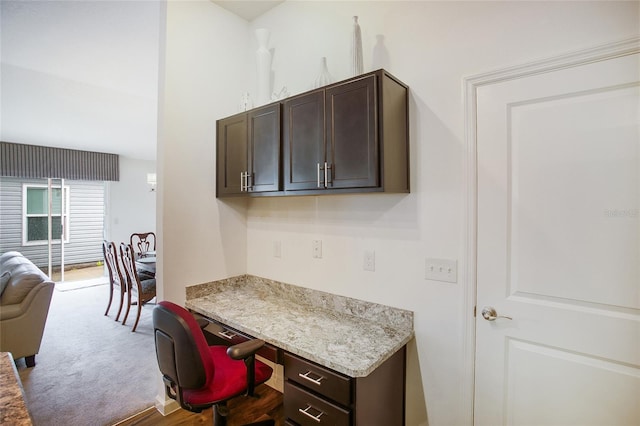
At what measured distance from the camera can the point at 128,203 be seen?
7.22 m

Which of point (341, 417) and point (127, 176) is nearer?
point (341, 417)

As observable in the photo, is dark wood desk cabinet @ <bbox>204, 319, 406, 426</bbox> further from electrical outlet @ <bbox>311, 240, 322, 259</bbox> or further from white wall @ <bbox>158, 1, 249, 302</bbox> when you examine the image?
white wall @ <bbox>158, 1, 249, 302</bbox>

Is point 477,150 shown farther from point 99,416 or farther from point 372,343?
point 99,416

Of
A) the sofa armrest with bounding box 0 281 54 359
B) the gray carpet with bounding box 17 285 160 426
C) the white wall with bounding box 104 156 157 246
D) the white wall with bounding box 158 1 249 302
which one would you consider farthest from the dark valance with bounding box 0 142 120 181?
the white wall with bounding box 158 1 249 302

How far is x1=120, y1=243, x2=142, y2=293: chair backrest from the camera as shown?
3.69m

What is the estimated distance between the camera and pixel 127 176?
7219mm

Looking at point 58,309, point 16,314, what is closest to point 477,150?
point 16,314

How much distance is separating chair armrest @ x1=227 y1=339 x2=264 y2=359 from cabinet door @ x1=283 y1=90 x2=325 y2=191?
896 millimetres

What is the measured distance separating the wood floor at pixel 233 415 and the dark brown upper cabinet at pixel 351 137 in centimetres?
158

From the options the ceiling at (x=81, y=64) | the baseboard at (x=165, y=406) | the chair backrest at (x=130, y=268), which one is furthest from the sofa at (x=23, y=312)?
the ceiling at (x=81, y=64)

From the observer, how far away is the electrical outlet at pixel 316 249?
2158 mm

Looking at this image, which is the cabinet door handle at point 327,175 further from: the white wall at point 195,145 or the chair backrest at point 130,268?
the chair backrest at point 130,268

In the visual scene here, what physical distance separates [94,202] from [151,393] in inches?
243

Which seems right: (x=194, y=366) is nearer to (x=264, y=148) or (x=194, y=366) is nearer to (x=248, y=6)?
(x=264, y=148)
